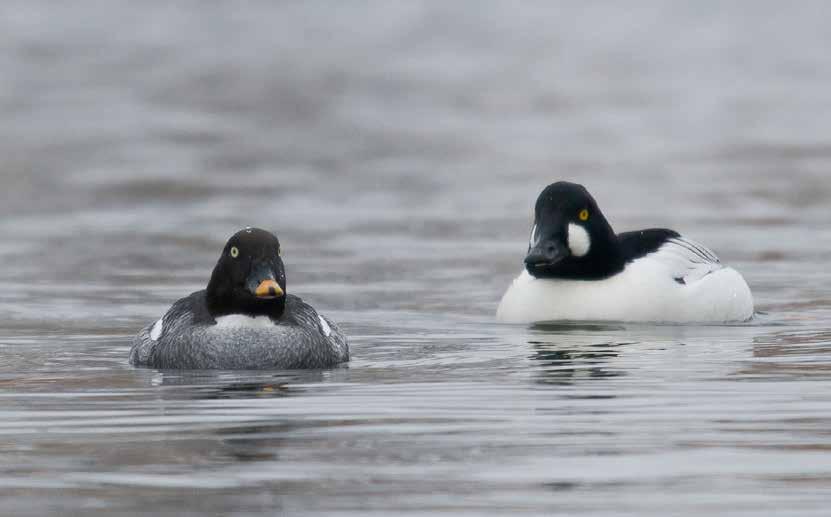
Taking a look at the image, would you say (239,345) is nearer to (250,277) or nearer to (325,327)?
(250,277)

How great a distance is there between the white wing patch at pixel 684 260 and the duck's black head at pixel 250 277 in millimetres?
4213

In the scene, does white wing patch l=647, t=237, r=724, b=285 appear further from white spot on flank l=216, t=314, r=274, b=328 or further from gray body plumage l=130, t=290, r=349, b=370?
white spot on flank l=216, t=314, r=274, b=328

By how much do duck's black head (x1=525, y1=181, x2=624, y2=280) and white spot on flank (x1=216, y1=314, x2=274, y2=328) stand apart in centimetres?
315

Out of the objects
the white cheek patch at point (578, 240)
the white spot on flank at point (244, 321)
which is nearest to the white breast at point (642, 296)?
the white cheek patch at point (578, 240)

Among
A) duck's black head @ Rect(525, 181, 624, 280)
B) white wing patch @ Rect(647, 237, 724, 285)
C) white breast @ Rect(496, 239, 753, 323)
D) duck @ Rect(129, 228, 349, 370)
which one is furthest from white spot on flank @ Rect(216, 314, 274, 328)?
white wing patch @ Rect(647, 237, 724, 285)

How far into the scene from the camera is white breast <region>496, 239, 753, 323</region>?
14.8m

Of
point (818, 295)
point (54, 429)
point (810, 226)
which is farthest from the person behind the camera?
point (810, 226)

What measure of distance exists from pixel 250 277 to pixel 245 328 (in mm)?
392

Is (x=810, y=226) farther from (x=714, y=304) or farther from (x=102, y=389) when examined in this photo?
(x=102, y=389)

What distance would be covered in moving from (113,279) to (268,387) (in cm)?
848

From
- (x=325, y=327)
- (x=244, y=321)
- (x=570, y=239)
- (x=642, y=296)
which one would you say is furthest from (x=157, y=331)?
(x=642, y=296)

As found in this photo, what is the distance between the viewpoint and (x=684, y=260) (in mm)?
15398

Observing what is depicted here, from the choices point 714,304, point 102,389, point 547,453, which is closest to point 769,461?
point 547,453

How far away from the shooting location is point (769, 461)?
8.01 meters
